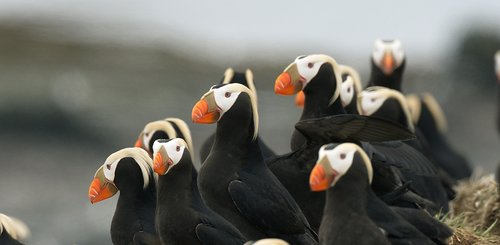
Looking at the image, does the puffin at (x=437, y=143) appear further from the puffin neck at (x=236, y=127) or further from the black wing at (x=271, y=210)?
the black wing at (x=271, y=210)

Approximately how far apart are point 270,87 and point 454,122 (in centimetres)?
915

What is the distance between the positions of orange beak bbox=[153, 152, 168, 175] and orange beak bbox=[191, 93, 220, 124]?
0.36 metres

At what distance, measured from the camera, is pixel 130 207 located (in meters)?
11.4

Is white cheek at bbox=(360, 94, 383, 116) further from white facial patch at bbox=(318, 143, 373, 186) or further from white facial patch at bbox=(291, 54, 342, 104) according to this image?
white facial patch at bbox=(318, 143, 373, 186)

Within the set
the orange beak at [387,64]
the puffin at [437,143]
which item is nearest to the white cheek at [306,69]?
the orange beak at [387,64]

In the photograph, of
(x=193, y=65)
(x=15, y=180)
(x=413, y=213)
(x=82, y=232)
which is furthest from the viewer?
(x=193, y=65)

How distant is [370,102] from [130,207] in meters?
3.13

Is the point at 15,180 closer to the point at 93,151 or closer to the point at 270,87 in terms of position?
the point at 93,151

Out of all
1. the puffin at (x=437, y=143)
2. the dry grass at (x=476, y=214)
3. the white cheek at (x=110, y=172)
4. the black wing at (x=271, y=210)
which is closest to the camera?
the black wing at (x=271, y=210)

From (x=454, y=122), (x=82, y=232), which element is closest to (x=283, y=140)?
(x=454, y=122)

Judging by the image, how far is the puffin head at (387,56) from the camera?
15.6 metres

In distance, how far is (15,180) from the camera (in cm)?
2838

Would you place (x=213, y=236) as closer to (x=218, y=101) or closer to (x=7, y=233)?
(x=218, y=101)

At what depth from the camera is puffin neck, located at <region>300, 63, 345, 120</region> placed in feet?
39.2
